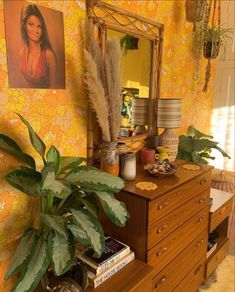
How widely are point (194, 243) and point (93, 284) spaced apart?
32.8 inches

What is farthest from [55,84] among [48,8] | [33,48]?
[48,8]

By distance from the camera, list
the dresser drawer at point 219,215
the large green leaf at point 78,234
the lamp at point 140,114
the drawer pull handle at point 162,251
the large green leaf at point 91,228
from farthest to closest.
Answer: the dresser drawer at point 219,215, the lamp at point 140,114, the drawer pull handle at point 162,251, the large green leaf at point 78,234, the large green leaf at point 91,228

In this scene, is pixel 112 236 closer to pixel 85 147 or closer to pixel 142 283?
pixel 142 283

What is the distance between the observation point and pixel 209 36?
7.61 ft

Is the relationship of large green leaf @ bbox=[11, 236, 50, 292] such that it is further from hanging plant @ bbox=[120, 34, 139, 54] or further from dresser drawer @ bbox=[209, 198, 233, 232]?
dresser drawer @ bbox=[209, 198, 233, 232]

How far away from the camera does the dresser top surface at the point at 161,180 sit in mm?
1332

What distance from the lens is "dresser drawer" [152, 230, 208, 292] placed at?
57.4 inches

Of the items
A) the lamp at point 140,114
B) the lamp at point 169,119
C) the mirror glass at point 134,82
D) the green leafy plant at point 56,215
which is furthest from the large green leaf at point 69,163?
the lamp at point 169,119

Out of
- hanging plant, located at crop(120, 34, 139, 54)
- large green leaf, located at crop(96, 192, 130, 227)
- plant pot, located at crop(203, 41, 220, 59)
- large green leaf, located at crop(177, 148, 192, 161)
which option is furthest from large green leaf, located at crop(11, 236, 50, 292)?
plant pot, located at crop(203, 41, 220, 59)

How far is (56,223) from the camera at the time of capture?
91 cm

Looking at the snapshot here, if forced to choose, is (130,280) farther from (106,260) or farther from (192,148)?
(192,148)

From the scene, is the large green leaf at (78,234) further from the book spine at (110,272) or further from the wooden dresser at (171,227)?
the wooden dresser at (171,227)

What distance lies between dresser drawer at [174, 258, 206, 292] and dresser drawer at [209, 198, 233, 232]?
0.26 meters

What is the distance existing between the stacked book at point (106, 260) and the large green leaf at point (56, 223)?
Answer: 1.17 ft
